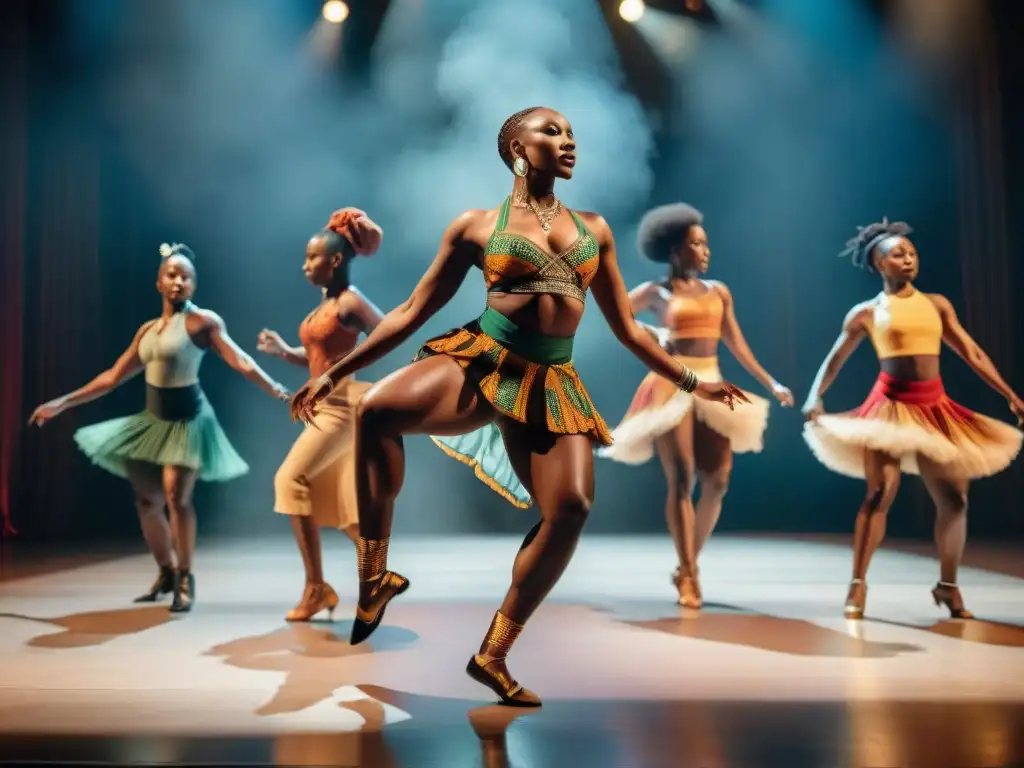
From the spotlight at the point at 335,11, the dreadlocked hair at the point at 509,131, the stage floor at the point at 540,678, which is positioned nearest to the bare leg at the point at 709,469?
the stage floor at the point at 540,678

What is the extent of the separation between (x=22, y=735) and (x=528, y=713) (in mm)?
1207

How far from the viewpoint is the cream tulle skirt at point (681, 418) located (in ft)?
14.2

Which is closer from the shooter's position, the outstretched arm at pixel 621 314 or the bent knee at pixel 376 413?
the bent knee at pixel 376 413

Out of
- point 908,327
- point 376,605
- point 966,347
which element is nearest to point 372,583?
point 376,605

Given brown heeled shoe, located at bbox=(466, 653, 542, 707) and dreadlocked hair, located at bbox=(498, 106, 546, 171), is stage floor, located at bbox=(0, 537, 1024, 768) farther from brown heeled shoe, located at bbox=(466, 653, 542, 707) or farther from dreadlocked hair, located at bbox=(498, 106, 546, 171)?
dreadlocked hair, located at bbox=(498, 106, 546, 171)

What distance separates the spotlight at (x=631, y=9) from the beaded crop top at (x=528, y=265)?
5.91 metres

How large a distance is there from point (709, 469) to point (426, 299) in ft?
7.62

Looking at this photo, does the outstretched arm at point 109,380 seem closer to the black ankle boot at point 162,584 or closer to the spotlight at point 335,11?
the black ankle boot at point 162,584

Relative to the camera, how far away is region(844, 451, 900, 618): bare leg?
3975mm

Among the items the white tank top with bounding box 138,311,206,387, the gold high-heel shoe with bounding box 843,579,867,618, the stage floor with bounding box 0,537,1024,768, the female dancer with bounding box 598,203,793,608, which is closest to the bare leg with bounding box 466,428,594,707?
the stage floor with bounding box 0,537,1024,768

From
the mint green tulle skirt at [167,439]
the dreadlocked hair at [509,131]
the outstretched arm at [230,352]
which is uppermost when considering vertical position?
the dreadlocked hair at [509,131]

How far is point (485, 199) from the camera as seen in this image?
8.21 m

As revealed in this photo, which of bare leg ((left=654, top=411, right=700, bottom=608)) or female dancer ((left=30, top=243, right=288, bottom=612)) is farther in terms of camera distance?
bare leg ((left=654, top=411, right=700, bottom=608))

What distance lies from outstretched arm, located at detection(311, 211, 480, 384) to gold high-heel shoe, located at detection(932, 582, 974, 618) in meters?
2.65
